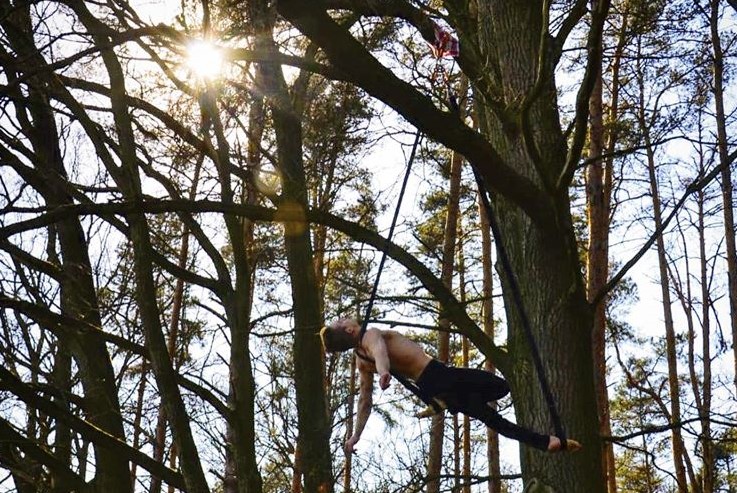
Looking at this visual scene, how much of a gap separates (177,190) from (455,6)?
120 inches

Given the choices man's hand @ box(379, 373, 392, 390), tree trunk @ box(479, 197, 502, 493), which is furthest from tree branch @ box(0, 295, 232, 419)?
tree trunk @ box(479, 197, 502, 493)

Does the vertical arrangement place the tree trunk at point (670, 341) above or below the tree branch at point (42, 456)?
above

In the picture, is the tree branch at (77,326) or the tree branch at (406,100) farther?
the tree branch at (77,326)

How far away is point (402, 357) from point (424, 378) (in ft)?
0.53

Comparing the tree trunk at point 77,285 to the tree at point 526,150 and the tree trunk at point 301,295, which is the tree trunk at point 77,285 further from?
the tree at point 526,150

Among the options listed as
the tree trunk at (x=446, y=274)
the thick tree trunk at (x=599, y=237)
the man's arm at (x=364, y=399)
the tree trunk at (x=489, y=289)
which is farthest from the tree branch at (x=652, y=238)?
the tree trunk at (x=489, y=289)

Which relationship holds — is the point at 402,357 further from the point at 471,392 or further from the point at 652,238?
the point at 652,238

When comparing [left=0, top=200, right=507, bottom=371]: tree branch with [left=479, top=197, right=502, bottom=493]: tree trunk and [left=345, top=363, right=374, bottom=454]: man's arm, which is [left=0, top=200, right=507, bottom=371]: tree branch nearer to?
[left=345, top=363, right=374, bottom=454]: man's arm

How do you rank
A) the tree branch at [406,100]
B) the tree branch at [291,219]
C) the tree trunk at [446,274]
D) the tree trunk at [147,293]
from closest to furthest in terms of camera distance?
1. the tree branch at [406,100]
2. the tree branch at [291,219]
3. the tree trunk at [147,293]
4. the tree trunk at [446,274]

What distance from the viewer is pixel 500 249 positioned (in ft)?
16.4

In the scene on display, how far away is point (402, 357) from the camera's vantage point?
15.3ft

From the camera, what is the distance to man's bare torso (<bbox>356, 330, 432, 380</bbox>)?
15.2 feet

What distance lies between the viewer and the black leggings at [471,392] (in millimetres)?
4695

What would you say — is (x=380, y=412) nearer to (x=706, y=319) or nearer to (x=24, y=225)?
(x=706, y=319)
